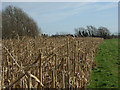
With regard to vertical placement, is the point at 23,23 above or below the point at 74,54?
above

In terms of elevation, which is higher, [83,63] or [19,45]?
[19,45]

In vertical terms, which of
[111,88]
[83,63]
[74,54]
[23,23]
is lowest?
[111,88]

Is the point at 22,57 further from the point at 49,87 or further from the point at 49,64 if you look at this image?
the point at 49,87

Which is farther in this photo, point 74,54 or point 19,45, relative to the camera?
point 19,45

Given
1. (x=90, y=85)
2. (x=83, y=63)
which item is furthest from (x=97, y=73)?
(x=83, y=63)

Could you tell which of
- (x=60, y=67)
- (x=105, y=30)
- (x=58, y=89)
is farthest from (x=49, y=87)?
(x=105, y=30)

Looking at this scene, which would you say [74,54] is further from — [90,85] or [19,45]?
[90,85]

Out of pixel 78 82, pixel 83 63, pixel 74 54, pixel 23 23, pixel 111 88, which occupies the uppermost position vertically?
pixel 23 23

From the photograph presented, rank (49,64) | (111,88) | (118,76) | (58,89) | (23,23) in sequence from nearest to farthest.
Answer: (58,89), (49,64), (111,88), (118,76), (23,23)

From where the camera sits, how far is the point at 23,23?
1620 centimetres

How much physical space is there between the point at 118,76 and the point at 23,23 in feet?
39.7

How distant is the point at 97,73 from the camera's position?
6273 mm

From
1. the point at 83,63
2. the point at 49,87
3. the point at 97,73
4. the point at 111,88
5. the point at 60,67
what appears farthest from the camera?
the point at 97,73

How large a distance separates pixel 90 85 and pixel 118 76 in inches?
60.9
